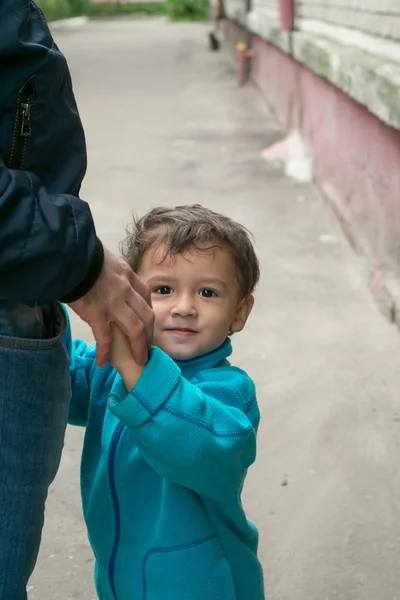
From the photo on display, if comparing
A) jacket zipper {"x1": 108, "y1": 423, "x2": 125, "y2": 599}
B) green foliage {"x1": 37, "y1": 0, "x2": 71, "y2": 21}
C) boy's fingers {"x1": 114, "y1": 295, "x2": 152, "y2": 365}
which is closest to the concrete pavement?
jacket zipper {"x1": 108, "y1": 423, "x2": 125, "y2": 599}

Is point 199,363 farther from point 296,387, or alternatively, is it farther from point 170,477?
point 296,387

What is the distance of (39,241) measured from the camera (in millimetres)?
1398

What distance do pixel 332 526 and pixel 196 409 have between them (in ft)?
4.95

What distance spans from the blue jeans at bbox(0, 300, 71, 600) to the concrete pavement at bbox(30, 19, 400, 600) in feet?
3.67

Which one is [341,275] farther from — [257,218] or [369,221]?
[257,218]

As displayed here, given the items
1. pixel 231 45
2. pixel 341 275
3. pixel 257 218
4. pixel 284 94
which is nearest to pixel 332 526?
pixel 341 275

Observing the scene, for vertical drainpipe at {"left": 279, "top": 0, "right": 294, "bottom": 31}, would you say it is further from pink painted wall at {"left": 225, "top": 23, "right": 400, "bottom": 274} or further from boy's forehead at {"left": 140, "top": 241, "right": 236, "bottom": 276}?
boy's forehead at {"left": 140, "top": 241, "right": 236, "bottom": 276}

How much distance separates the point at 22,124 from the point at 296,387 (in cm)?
260

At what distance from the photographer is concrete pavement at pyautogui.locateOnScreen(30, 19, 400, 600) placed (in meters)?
2.79

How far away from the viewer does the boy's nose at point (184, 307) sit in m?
1.75

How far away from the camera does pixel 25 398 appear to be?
154 centimetres

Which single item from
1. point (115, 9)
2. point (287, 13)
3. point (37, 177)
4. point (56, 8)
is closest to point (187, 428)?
point (37, 177)

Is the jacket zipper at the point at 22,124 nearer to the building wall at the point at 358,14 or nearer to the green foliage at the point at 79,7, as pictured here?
the building wall at the point at 358,14

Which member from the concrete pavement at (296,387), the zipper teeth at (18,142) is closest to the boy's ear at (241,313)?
the zipper teeth at (18,142)
